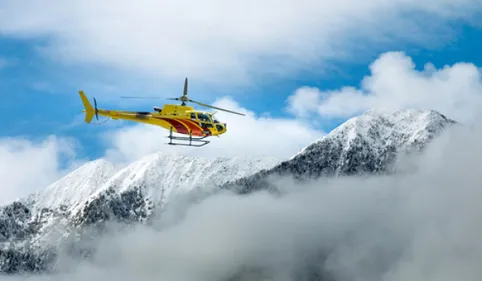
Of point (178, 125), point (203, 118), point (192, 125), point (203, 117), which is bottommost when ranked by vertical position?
point (178, 125)

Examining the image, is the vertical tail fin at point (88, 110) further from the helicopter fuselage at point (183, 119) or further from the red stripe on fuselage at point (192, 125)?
the red stripe on fuselage at point (192, 125)

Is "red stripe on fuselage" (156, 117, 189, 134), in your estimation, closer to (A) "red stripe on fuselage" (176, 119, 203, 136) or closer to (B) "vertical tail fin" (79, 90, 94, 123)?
(A) "red stripe on fuselage" (176, 119, 203, 136)

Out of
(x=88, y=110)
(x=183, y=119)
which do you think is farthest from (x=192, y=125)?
(x=88, y=110)

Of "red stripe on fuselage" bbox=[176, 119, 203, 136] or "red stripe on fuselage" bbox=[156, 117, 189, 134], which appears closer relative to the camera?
"red stripe on fuselage" bbox=[176, 119, 203, 136]

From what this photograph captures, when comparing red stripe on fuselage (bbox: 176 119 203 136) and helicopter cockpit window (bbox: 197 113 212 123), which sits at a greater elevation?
helicopter cockpit window (bbox: 197 113 212 123)

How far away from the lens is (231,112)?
Result: 123 metres

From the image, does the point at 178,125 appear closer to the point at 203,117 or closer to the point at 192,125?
the point at 192,125

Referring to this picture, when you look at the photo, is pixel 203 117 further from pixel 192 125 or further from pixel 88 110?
pixel 88 110

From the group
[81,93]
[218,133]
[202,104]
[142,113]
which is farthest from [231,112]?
[81,93]

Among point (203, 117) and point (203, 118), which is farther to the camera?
point (203, 118)

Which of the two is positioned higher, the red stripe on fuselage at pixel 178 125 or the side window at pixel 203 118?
the side window at pixel 203 118

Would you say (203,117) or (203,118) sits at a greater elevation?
(203,117)

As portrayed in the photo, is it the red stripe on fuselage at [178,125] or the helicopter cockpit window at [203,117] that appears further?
the red stripe on fuselage at [178,125]

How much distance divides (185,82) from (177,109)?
6.33 meters
